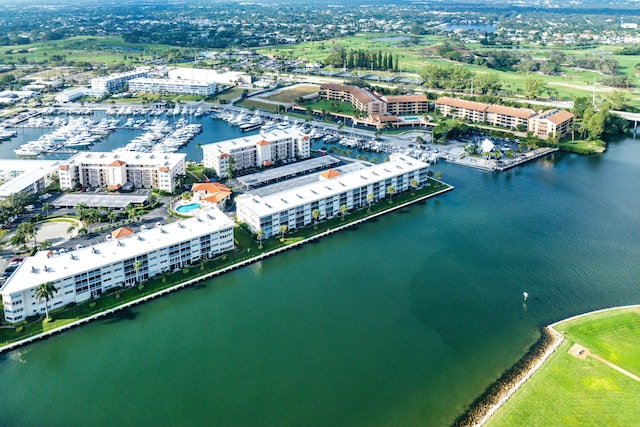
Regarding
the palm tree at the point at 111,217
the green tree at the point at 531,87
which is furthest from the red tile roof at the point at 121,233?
the green tree at the point at 531,87

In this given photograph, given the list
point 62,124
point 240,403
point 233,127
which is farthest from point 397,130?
point 240,403

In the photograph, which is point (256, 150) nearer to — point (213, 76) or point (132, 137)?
point (132, 137)

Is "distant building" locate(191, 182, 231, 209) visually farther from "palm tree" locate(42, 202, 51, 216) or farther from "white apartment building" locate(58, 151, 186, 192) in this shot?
"palm tree" locate(42, 202, 51, 216)

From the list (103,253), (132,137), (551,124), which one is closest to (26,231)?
(103,253)

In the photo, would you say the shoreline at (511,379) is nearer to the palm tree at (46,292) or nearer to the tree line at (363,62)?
the palm tree at (46,292)

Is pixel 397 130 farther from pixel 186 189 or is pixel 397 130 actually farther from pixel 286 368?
pixel 286 368

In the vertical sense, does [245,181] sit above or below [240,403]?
above

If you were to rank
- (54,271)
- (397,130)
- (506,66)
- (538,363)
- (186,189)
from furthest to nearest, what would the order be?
(506,66), (397,130), (186,189), (54,271), (538,363)

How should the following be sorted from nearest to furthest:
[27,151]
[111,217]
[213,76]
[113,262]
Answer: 1. [113,262]
2. [111,217]
3. [27,151]
4. [213,76]
